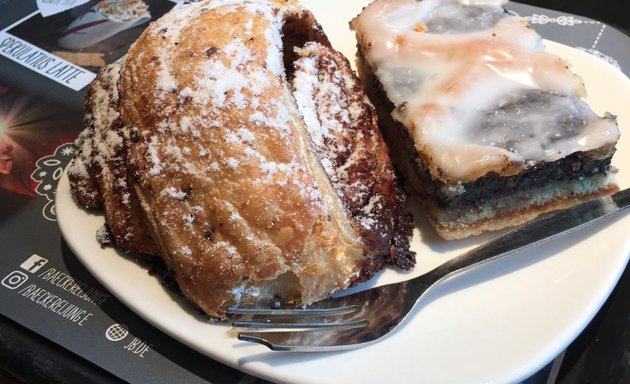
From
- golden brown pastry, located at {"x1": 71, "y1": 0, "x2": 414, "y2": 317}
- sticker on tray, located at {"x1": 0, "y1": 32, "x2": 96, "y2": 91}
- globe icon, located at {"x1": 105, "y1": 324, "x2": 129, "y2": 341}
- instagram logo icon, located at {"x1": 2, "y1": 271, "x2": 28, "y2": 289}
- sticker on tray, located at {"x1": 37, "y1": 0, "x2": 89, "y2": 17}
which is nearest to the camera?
golden brown pastry, located at {"x1": 71, "y1": 0, "x2": 414, "y2": 317}

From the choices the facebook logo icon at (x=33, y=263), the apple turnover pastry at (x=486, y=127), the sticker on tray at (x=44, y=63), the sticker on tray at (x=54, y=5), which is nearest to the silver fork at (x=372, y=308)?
the apple turnover pastry at (x=486, y=127)

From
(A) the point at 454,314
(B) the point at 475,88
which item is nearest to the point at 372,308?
(A) the point at 454,314

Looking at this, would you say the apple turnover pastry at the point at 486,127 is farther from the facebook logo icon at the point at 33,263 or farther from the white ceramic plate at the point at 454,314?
the facebook logo icon at the point at 33,263

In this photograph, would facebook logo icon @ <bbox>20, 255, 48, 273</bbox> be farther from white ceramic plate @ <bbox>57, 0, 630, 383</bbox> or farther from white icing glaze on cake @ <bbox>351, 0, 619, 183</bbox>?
white icing glaze on cake @ <bbox>351, 0, 619, 183</bbox>

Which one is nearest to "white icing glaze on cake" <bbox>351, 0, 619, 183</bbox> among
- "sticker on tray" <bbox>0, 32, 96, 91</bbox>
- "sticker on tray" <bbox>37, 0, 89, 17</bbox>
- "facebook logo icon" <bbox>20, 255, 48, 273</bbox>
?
"facebook logo icon" <bbox>20, 255, 48, 273</bbox>

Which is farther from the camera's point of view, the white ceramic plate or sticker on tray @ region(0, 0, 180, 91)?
sticker on tray @ region(0, 0, 180, 91)

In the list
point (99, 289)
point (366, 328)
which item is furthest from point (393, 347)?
point (99, 289)

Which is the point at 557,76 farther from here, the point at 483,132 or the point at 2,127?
the point at 2,127
